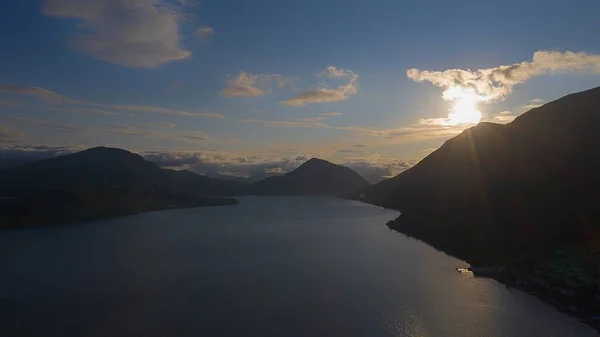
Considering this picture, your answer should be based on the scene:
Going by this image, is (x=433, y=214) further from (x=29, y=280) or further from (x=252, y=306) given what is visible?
(x=29, y=280)

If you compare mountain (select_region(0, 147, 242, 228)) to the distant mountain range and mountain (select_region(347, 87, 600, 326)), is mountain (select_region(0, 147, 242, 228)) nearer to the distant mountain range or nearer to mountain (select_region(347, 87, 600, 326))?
the distant mountain range

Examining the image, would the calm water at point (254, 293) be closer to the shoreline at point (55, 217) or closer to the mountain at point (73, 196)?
the shoreline at point (55, 217)

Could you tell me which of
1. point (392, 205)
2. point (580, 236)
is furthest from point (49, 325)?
point (392, 205)

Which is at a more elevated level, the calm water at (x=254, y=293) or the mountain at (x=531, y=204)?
the mountain at (x=531, y=204)

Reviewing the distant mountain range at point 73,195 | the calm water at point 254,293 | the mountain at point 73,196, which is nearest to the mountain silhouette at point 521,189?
the calm water at point 254,293

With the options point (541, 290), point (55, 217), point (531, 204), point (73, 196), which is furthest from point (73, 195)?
point (541, 290)

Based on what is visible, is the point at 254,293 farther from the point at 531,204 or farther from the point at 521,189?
the point at 521,189
